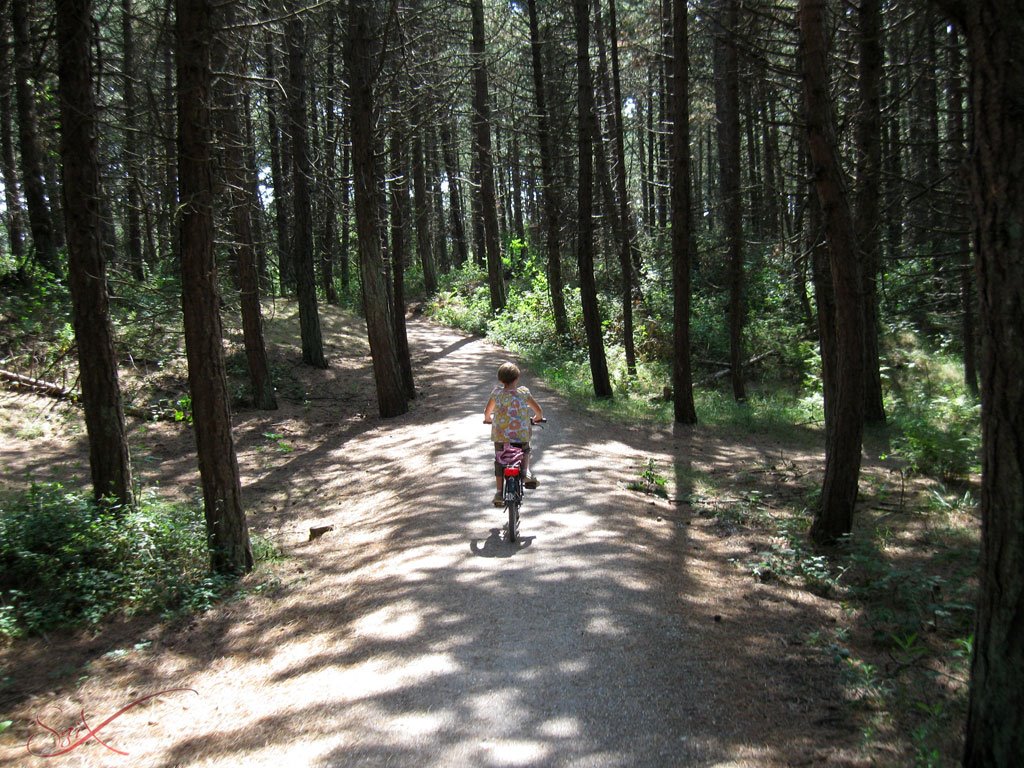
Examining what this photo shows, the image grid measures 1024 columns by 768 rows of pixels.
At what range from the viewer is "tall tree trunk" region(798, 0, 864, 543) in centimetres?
766

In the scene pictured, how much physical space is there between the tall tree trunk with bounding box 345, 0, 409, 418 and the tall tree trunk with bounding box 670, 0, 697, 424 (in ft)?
20.6

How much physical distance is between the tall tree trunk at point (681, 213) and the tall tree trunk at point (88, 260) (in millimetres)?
10786

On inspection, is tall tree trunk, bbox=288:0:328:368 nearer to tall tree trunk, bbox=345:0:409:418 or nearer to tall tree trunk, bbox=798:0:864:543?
tall tree trunk, bbox=345:0:409:418

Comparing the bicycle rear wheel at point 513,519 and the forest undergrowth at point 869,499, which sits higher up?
the bicycle rear wheel at point 513,519

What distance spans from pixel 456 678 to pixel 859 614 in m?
3.74

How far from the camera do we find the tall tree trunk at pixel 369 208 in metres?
15.2

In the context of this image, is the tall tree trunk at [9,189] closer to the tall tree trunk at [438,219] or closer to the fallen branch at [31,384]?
the fallen branch at [31,384]

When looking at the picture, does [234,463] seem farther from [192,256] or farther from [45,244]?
[45,244]

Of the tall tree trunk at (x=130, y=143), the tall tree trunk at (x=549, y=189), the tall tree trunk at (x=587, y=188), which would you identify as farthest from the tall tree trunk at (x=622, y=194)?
the tall tree trunk at (x=130, y=143)

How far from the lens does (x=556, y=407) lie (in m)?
17.0

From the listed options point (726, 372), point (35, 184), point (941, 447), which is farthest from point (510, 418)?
point (726, 372)

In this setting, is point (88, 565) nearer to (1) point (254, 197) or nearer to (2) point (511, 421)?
(2) point (511, 421)

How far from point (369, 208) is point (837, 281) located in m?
10.8

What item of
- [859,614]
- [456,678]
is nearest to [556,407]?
[859,614]
